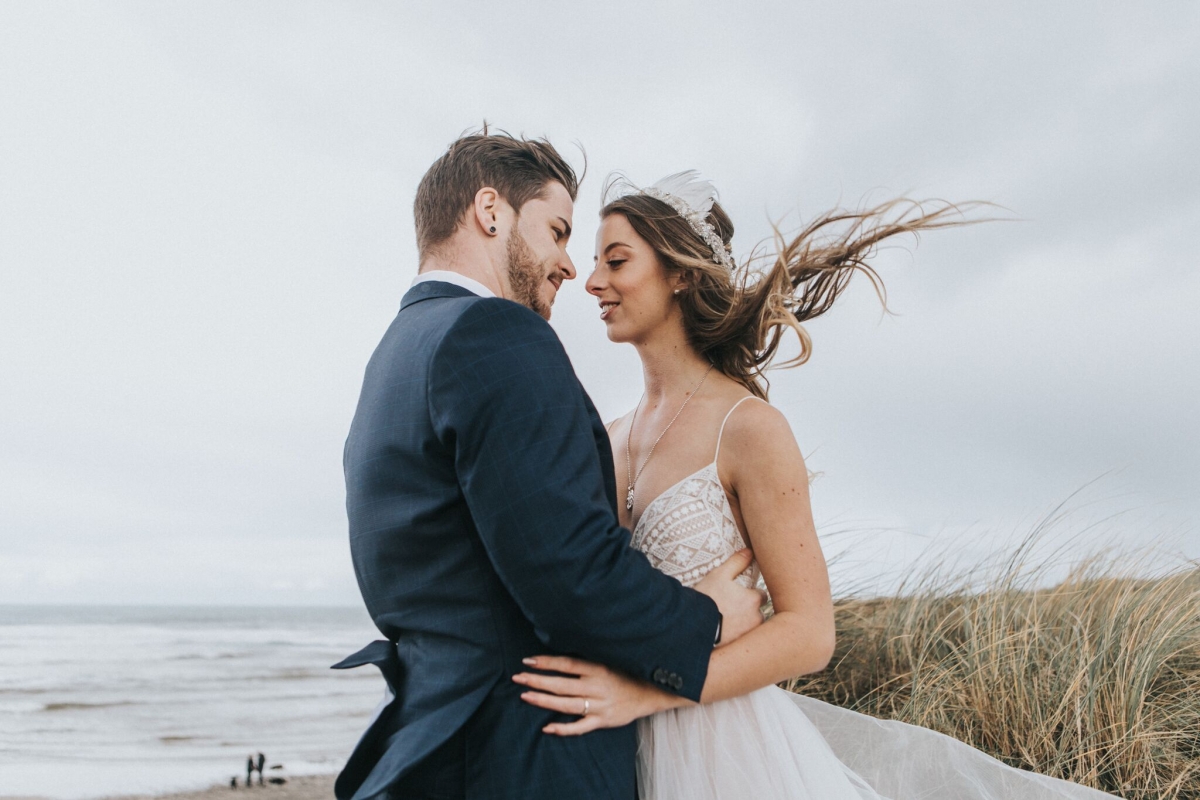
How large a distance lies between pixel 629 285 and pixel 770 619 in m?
1.25

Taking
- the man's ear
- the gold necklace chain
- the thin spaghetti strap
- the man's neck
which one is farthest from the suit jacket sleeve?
the gold necklace chain

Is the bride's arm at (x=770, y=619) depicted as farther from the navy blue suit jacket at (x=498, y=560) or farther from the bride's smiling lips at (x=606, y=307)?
the bride's smiling lips at (x=606, y=307)

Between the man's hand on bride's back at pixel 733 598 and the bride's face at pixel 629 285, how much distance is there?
94 cm

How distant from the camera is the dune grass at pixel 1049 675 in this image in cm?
384

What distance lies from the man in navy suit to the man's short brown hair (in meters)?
0.46

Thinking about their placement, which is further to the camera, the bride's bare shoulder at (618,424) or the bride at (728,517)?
the bride's bare shoulder at (618,424)

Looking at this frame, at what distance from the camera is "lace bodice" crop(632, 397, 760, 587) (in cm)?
228

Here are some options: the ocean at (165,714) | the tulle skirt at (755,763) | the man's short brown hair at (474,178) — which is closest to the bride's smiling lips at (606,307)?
the man's short brown hair at (474,178)

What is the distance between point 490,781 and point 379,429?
27.4 inches

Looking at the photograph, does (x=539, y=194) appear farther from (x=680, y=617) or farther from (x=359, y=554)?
(x=680, y=617)

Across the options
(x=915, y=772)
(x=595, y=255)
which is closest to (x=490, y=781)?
(x=915, y=772)

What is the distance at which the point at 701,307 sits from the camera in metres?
2.84

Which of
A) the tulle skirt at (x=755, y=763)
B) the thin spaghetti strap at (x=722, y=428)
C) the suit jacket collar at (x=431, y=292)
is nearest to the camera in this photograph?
the suit jacket collar at (x=431, y=292)

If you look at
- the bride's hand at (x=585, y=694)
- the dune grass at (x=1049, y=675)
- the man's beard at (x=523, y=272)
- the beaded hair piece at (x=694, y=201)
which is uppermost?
the beaded hair piece at (x=694, y=201)
